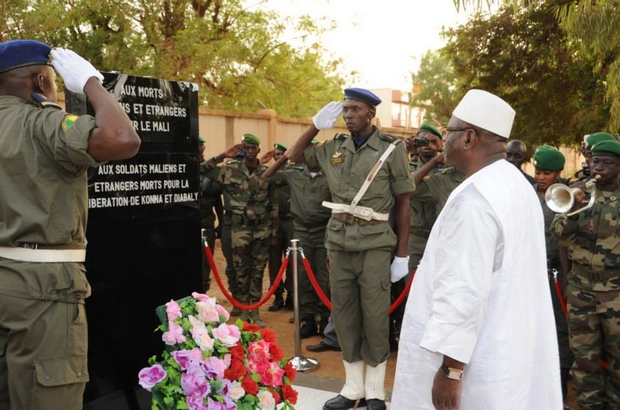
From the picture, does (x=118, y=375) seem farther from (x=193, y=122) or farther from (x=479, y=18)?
(x=479, y=18)

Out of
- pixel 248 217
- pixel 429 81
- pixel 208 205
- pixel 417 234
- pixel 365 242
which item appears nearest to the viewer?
pixel 365 242

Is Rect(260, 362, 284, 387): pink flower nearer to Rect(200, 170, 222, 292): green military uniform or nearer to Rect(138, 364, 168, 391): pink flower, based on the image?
Rect(138, 364, 168, 391): pink flower

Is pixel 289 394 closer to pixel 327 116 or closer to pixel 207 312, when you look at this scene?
pixel 207 312

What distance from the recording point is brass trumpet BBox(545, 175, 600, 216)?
14.4ft

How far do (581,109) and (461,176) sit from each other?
9254 mm

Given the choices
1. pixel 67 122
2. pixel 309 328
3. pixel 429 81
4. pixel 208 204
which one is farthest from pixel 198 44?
pixel 429 81

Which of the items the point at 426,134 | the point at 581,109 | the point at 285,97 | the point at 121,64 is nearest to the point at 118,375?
the point at 426,134

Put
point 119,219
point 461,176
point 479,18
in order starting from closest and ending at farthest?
point 119,219 < point 461,176 < point 479,18

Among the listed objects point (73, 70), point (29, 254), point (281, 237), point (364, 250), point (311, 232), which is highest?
point (73, 70)

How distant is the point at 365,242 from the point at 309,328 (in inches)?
109

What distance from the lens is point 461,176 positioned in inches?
251

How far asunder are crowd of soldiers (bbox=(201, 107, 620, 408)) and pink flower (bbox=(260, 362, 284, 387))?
6.90 ft

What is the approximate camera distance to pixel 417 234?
21.3 ft

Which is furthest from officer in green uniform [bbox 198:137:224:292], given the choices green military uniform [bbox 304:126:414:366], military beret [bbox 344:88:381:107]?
military beret [bbox 344:88:381:107]
